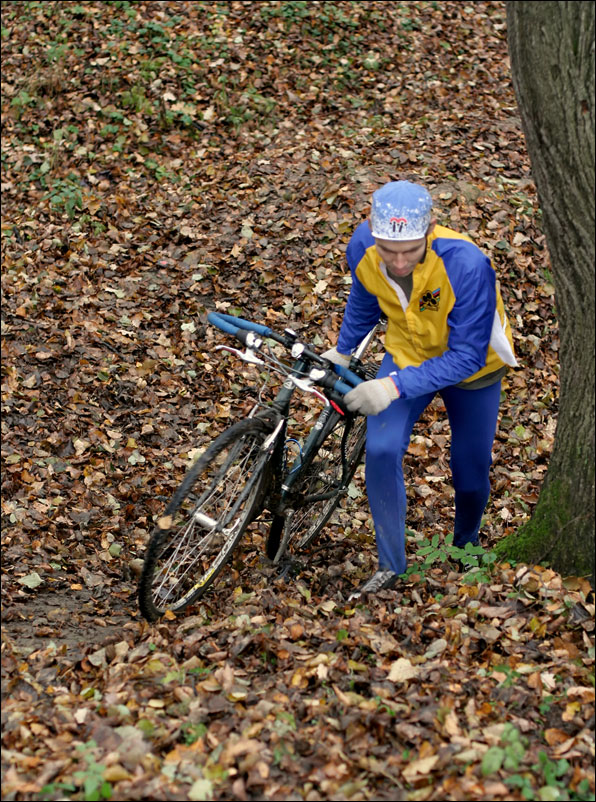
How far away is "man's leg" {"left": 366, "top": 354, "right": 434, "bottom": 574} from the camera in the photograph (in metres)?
4.21

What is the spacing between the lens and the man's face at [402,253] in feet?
12.3

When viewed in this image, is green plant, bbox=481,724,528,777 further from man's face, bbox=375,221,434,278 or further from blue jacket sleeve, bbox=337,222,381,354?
blue jacket sleeve, bbox=337,222,381,354

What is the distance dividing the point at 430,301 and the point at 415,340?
0.27 m

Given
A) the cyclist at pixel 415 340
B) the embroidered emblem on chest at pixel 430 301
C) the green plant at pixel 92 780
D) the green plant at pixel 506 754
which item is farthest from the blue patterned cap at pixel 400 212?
the green plant at pixel 92 780

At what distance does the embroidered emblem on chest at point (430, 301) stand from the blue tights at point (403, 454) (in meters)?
0.47

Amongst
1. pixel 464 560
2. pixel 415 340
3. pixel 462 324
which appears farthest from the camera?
pixel 464 560

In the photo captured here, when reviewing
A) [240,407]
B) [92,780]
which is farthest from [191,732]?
[240,407]

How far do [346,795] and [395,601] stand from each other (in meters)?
1.44

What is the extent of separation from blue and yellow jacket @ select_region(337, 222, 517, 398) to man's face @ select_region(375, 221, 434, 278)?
59 millimetres

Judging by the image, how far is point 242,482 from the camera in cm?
430

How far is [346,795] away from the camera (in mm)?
2893

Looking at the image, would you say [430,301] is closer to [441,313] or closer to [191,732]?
[441,313]

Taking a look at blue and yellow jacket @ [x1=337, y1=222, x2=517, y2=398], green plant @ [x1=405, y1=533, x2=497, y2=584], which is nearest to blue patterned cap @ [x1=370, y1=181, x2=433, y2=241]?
blue and yellow jacket @ [x1=337, y1=222, x2=517, y2=398]

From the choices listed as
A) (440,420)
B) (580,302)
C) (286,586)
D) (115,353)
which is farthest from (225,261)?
(580,302)
